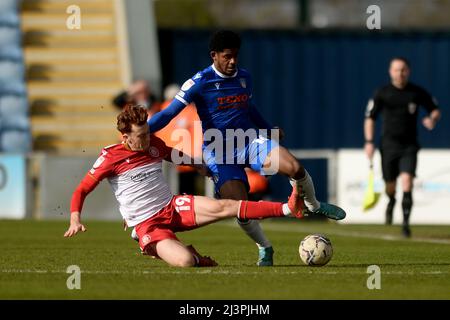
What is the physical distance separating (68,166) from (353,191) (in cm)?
507

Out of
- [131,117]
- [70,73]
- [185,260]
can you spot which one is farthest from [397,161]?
[70,73]

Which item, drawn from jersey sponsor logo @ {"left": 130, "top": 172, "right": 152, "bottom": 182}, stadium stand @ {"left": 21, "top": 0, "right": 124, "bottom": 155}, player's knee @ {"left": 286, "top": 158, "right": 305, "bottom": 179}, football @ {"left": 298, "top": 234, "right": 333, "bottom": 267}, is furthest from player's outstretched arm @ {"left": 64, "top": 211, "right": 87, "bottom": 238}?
stadium stand @ {"left": 21, "top": 0, "right": 124, "bottom": 155}

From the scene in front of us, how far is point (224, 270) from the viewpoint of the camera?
970 centimetres

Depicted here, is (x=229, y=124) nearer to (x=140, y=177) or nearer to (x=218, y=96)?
(x=218, y=96)

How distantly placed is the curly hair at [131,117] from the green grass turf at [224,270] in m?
1.19

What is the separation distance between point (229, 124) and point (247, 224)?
93 centimetres

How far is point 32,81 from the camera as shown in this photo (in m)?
26.6

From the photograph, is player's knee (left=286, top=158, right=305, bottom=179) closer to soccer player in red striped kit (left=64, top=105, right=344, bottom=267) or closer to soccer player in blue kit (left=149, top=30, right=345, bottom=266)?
soccer player in blue kit (left=149, top=30, right=345, bottom=266)

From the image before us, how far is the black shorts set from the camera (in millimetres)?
15281

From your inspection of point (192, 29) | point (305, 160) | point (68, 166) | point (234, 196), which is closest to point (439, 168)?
point (305, 160)

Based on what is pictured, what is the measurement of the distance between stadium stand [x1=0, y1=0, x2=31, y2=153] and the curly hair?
15.7 metres

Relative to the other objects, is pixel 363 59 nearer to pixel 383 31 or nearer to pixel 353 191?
pixel 383 31

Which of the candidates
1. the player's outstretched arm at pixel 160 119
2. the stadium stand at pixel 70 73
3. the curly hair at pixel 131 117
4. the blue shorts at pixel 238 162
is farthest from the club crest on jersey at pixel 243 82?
the stadium stand at pixel 70 73

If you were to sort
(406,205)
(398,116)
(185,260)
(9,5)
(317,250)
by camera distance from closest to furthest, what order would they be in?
(185,260) → (317,250) → (406,205) → (398,116) → (9,5)
